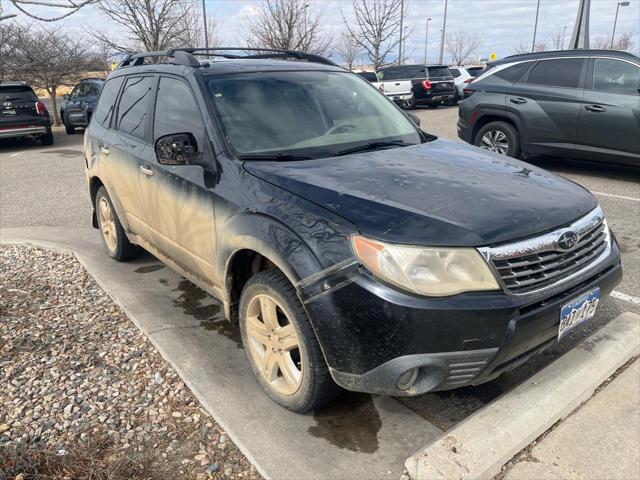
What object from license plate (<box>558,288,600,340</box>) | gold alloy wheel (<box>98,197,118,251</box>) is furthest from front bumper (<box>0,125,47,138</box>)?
license plate (<box>558,288,600,340</box>)

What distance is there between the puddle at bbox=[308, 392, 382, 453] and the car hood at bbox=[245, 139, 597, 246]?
3.35 ft

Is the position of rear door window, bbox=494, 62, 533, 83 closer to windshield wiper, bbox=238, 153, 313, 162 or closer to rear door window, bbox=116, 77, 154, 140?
rear door window, bbox=116, 77, 154, 140

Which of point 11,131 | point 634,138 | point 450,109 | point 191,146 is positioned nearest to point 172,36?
point 11,131

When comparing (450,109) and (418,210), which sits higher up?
A: (418,210)

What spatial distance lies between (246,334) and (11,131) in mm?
12408

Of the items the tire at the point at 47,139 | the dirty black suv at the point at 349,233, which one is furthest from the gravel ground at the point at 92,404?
the tire at the point at 47,139

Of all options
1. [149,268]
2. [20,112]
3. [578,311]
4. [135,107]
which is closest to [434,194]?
[578,311]

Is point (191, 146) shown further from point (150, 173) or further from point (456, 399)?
point (456, 399)

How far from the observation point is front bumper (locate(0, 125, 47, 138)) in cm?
1255

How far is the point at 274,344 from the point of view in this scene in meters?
2.66

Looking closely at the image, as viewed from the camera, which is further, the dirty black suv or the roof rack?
the roof rack

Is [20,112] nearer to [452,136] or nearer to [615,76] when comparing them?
[452,136]

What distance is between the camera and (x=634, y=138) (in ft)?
22.8

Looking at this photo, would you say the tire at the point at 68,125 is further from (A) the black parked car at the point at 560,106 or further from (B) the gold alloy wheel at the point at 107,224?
(B) the gold alloy wheel at the point at 107,224
